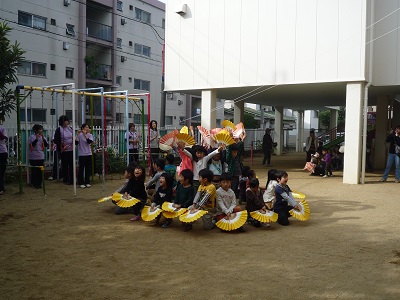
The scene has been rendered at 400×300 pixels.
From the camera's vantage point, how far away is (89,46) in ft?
82.2

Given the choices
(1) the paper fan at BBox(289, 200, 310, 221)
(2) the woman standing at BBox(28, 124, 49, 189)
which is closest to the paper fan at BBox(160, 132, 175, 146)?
(1) the paper fan at BBox(289, 200, 310, 221)

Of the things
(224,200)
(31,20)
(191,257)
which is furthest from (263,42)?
(31,20)

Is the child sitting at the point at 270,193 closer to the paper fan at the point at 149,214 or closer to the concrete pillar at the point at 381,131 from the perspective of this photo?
the paper fan at the point at 149,214

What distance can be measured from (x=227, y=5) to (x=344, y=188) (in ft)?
21.9

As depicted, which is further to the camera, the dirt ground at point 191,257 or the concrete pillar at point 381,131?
the concrete pillar at point 381,131

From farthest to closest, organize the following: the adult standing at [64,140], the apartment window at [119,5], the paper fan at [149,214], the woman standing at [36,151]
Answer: the apartment window at [119,5]
the adult standing at [64,140]
the woman standing at [36,151]
the paper fan at [149,214]

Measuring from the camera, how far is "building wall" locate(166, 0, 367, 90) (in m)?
11.1

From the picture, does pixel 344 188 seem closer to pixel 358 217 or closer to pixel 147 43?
pixel 358 217

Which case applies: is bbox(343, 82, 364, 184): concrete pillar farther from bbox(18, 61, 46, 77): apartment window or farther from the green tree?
bbox(18, 61, 46, 77): apartment window

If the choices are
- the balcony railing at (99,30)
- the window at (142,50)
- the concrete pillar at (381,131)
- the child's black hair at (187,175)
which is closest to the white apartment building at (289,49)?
the concrete pillar at (381,131)

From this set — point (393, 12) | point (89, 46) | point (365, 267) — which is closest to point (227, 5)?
point (393, 12)

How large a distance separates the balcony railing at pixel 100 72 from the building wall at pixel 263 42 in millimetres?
11970

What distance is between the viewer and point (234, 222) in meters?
6.16

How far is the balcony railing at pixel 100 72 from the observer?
80.1 ft
